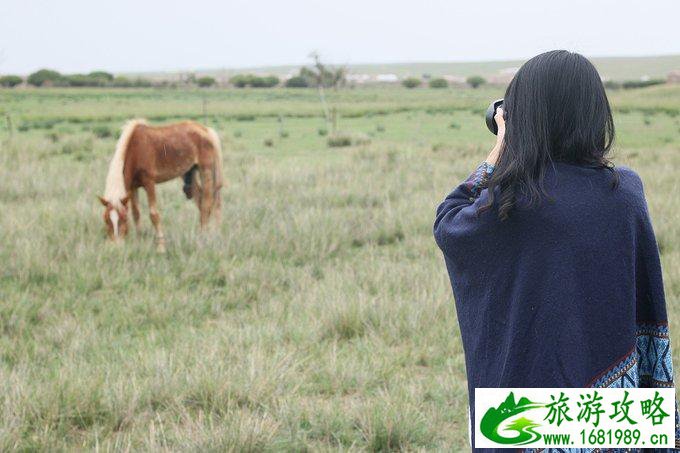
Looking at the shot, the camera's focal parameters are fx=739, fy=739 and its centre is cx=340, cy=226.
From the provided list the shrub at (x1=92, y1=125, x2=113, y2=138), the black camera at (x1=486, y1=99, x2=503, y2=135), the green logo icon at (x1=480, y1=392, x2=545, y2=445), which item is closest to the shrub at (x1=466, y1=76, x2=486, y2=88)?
the shrub at (x1=92, y1=125, x2=113, y2=138)

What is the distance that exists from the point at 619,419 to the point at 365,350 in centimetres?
307

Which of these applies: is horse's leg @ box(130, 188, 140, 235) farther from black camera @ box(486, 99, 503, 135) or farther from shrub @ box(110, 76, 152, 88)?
shrub @ box(110, 76, 152, 88)

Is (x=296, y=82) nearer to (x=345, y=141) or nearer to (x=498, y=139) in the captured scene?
(x=345, y=141)

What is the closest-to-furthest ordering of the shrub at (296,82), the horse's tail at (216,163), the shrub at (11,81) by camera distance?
the horse's tail at (216,163) → the shrub at (11,81) → the shrub at (296,82)

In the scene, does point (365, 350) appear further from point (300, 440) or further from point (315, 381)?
point (300, 440)

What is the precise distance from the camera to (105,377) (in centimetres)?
425

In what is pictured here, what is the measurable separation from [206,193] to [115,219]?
140 cm

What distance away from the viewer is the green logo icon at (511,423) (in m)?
1.89

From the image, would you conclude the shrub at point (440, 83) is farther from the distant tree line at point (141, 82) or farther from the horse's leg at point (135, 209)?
the horse's leg at point (135, 209)

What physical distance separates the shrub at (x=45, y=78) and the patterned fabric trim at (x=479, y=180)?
87.5 metres

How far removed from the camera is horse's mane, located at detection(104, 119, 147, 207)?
7.64 m

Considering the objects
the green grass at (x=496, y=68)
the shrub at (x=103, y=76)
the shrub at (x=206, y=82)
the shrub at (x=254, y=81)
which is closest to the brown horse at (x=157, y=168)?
the green grass at (x=496, y=68)

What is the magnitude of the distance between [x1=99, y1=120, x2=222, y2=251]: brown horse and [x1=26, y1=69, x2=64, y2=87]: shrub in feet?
264

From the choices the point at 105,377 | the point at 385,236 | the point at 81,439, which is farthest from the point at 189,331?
the point at 385,236
